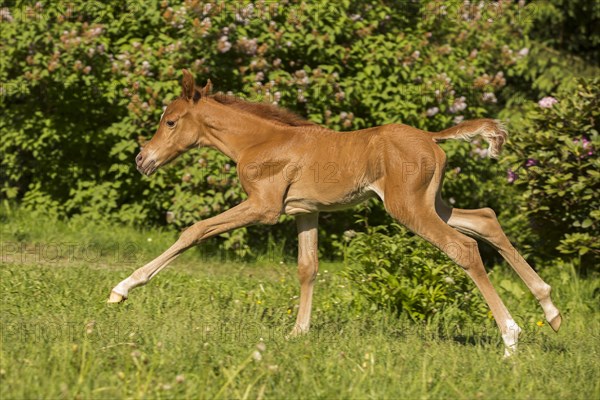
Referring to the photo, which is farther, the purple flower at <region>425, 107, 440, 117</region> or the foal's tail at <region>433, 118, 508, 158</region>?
the purple flower at <region>425, 107, 440, 117</region>

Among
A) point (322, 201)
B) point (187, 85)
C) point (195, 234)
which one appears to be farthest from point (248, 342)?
point (187, 85)

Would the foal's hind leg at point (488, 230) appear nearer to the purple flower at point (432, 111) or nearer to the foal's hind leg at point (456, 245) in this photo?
the foal's hind leg at point (456, 245)

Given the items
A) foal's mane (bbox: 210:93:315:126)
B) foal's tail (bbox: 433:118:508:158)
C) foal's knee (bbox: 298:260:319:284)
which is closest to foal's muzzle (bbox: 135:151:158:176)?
foal's mane (bbox: 210:93:315:126)

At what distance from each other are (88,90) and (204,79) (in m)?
1.34

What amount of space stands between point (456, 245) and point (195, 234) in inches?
67.6

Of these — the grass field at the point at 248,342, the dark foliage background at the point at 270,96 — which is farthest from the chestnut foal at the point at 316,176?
the dark foliage background at the point at 270,96

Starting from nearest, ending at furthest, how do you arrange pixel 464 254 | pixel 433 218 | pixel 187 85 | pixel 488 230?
pixel 464 254 → pixel 433 218 → pixel 488 230 → pixel 187 85

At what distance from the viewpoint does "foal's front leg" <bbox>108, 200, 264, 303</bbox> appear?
5715mm

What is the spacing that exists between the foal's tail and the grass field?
130cm

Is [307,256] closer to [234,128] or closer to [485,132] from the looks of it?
[234,128]

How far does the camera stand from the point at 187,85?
21.2 feet

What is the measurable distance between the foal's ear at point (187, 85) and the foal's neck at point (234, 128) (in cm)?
11

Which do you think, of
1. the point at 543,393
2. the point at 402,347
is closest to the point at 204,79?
the point at 402,347

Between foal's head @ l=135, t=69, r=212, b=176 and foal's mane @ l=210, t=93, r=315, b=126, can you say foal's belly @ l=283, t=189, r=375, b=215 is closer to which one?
foal's mane @ l=210, t=93, r=315, b=126
